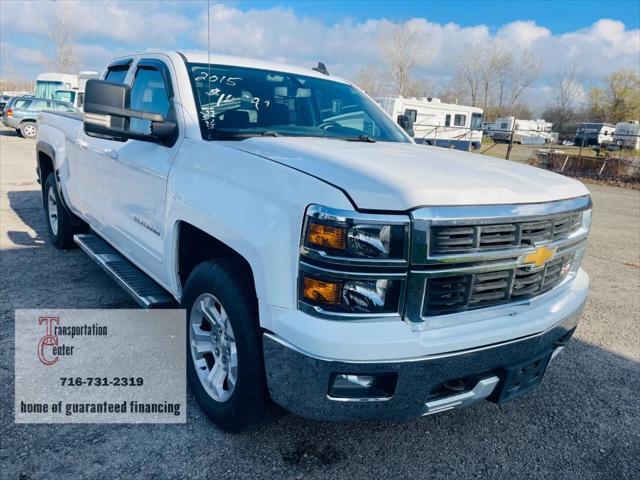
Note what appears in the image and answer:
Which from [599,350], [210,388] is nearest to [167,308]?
[210,388]

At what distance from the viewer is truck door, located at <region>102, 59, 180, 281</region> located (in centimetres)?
306

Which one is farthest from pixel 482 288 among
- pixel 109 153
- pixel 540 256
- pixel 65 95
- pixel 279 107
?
pixel 65 95

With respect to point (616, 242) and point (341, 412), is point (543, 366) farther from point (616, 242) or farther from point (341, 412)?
point (616, 242)

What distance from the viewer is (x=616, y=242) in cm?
812

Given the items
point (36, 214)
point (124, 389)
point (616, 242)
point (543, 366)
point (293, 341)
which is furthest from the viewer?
point (616, 242)

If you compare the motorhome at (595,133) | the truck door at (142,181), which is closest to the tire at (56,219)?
the truck door at (142,181)

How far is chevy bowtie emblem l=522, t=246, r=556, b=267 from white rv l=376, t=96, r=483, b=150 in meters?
25.2

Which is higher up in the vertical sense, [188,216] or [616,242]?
[188,216]

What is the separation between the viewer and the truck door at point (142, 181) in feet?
10.0

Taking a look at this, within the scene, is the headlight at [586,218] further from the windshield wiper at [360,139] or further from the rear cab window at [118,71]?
the rear cab window at [118,71]

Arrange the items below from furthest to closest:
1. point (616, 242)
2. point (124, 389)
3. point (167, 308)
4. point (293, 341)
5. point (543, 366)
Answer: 1. point (616, 242)
2. point (167, 308)
3. point (124, 389)
4. point (543, 366)
5. point (293, 341)

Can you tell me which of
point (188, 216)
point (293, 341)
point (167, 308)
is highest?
point (188, 216)

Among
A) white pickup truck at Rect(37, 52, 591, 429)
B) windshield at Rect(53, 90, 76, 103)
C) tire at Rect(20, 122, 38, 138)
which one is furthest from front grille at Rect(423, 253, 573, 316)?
windshield at Rect(53, 90, 76, 103)

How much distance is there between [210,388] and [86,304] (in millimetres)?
1997
